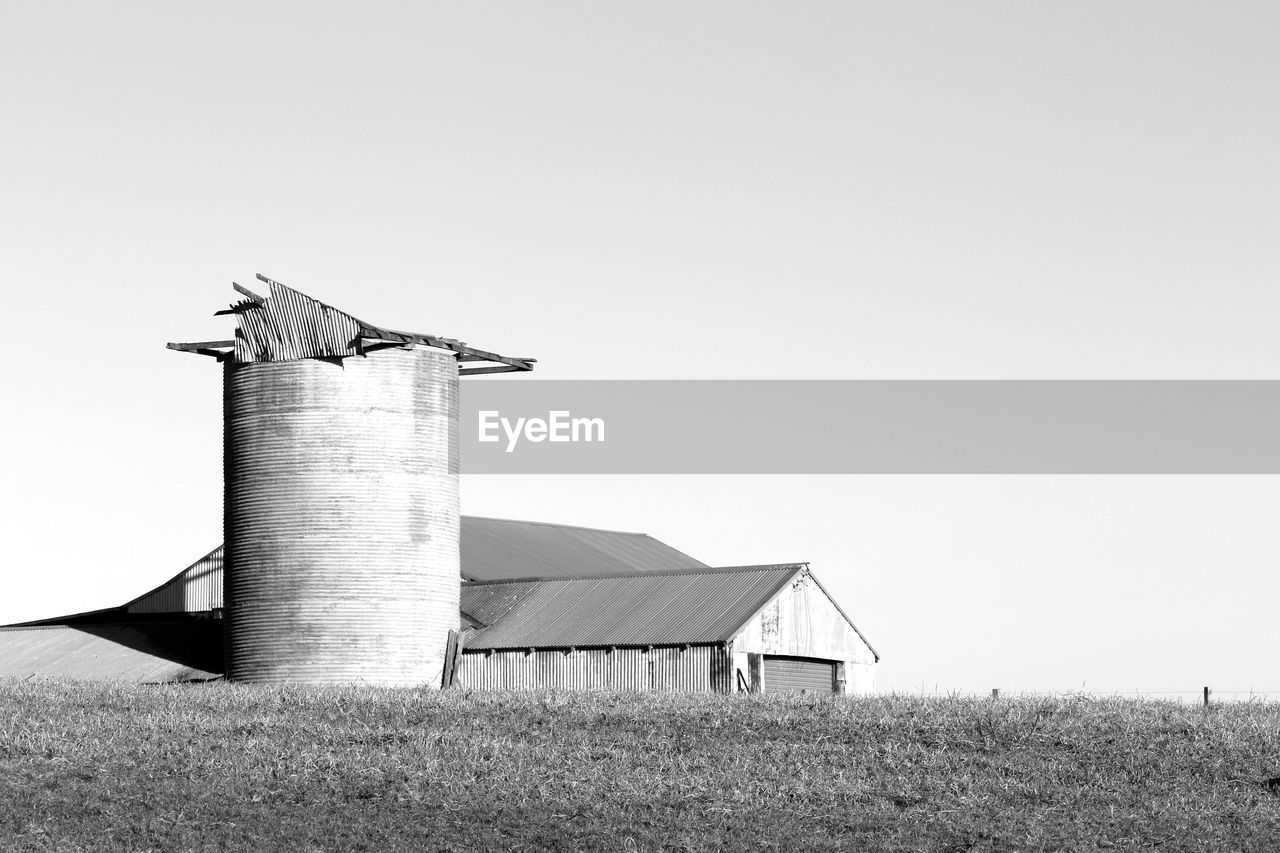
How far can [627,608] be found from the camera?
51469 millimetres

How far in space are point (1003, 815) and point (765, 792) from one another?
3.16 meters

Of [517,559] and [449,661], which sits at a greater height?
[517,559]

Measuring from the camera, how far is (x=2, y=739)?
2753cm

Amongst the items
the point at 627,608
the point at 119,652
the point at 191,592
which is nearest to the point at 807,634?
the point at 627,608

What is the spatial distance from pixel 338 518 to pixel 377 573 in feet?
5.67

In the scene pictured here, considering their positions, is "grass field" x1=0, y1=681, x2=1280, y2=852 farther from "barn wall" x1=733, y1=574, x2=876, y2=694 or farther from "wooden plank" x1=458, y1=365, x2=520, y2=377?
"wooden plank" x1=458, y1=365, x2=520, y2=377

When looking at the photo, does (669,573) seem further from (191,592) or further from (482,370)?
(191,592)

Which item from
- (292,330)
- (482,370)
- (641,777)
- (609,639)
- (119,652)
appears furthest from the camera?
(119,652)

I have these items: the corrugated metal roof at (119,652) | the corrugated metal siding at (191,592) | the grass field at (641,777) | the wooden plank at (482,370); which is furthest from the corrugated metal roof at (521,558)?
the grass field at (641,777)

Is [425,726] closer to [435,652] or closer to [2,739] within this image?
[2,739]

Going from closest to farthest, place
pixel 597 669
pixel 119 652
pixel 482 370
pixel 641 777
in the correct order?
pixel 641 777 < pixel 482 370 < pixel 597 669 < pixel 119 652

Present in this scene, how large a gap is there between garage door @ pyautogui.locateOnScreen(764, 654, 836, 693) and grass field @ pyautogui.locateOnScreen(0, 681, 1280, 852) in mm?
17709

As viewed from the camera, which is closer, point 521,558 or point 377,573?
point 377,573

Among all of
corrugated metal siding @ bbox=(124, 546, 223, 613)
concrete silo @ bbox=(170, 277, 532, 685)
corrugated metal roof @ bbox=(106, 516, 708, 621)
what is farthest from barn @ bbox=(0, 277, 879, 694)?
corrugated metal siding @ bbox=(124, 546, 223, 613)
